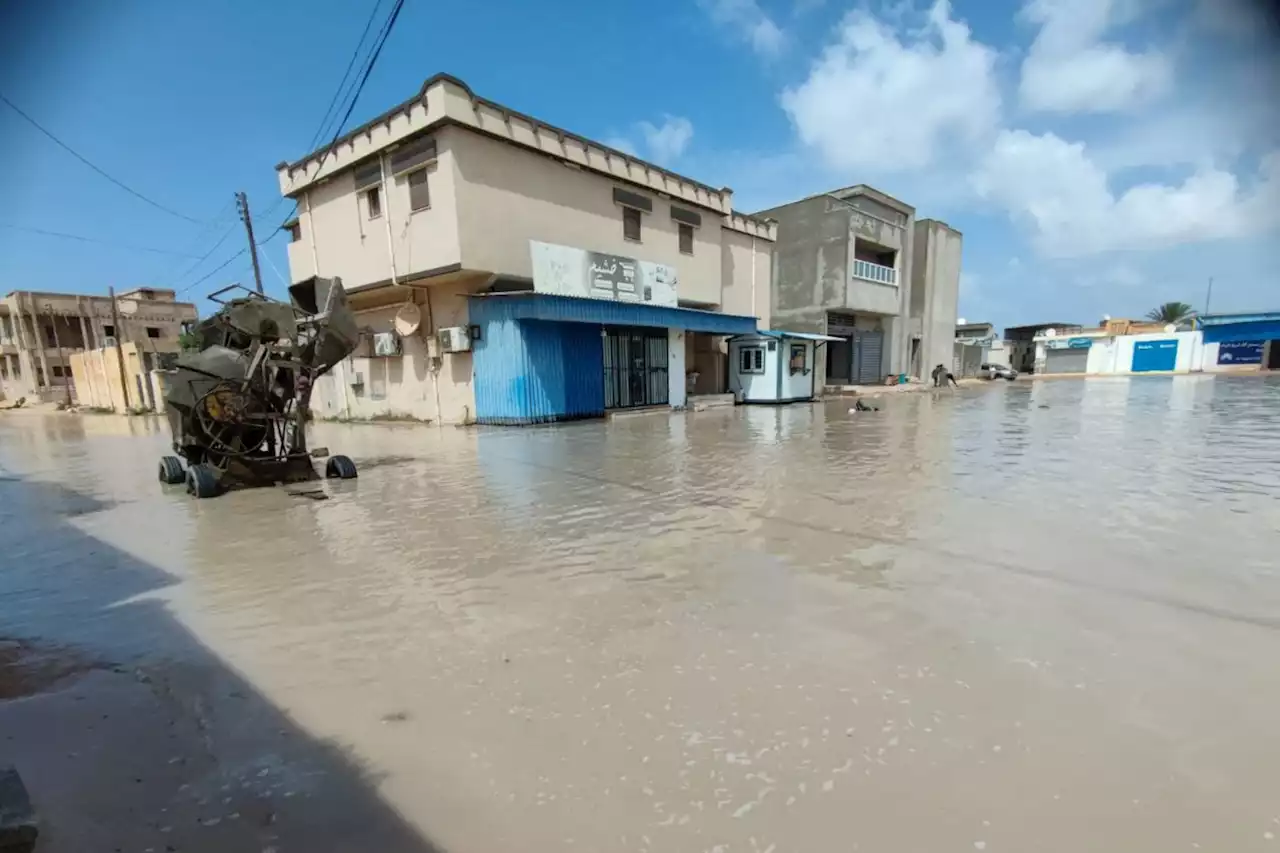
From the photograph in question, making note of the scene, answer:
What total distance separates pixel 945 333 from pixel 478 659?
3797 centimetres

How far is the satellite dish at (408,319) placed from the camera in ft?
51.2

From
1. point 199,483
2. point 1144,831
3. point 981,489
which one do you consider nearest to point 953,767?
point 1144,831

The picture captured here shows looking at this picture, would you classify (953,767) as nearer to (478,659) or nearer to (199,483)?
(478,659)

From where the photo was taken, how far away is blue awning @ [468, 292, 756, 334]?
13922 millimetres

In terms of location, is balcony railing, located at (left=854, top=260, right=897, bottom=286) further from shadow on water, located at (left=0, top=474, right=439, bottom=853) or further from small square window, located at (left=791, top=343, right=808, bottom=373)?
shadow on water, located at (left=0, top=474, right=439, bottom=853)

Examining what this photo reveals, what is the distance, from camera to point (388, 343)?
16328mm

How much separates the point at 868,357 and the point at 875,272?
4.71 meters

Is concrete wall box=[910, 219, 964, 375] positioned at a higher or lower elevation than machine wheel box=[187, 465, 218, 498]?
higher

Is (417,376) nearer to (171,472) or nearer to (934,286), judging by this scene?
(171,472)

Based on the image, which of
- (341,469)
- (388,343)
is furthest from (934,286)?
(341,469)

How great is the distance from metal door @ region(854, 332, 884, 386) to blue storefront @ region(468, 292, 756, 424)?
16.0 metres

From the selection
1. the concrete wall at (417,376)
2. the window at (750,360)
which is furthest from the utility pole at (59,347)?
the window at (750,360)

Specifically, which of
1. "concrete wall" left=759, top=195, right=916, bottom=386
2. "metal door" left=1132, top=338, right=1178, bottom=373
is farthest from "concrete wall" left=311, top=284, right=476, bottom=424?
"metal door" left=1132, top=338, right=1178, bottom=373

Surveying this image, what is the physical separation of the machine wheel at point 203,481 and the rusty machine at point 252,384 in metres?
0.01
